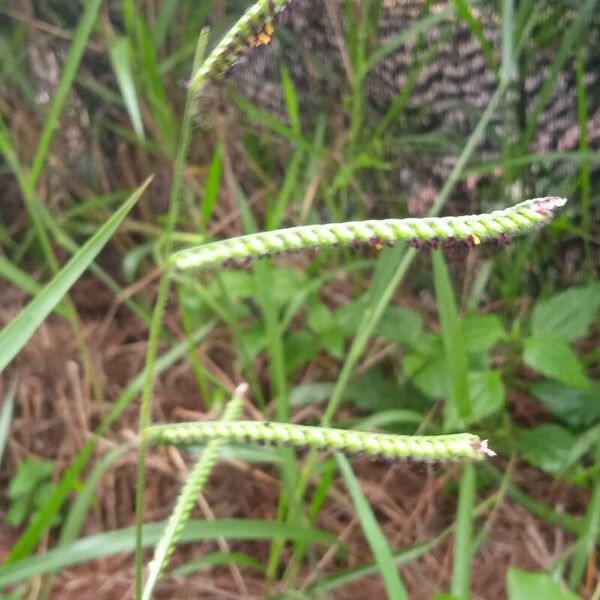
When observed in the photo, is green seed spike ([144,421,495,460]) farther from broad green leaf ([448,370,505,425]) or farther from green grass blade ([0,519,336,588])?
broad green leaf ([448,370,505,425])

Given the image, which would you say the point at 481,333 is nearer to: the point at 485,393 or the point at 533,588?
the point at 485,393

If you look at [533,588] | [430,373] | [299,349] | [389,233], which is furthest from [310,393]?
[389,233]

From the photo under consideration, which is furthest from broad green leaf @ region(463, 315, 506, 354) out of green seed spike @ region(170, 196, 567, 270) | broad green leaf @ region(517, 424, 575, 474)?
green seed spike @ region(170, 196, 567, 270)

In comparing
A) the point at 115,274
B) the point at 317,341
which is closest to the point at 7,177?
the point at 115,274

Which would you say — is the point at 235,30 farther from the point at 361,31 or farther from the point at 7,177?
the point at 7,177

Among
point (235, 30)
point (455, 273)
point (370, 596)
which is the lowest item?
point (370, 596)
